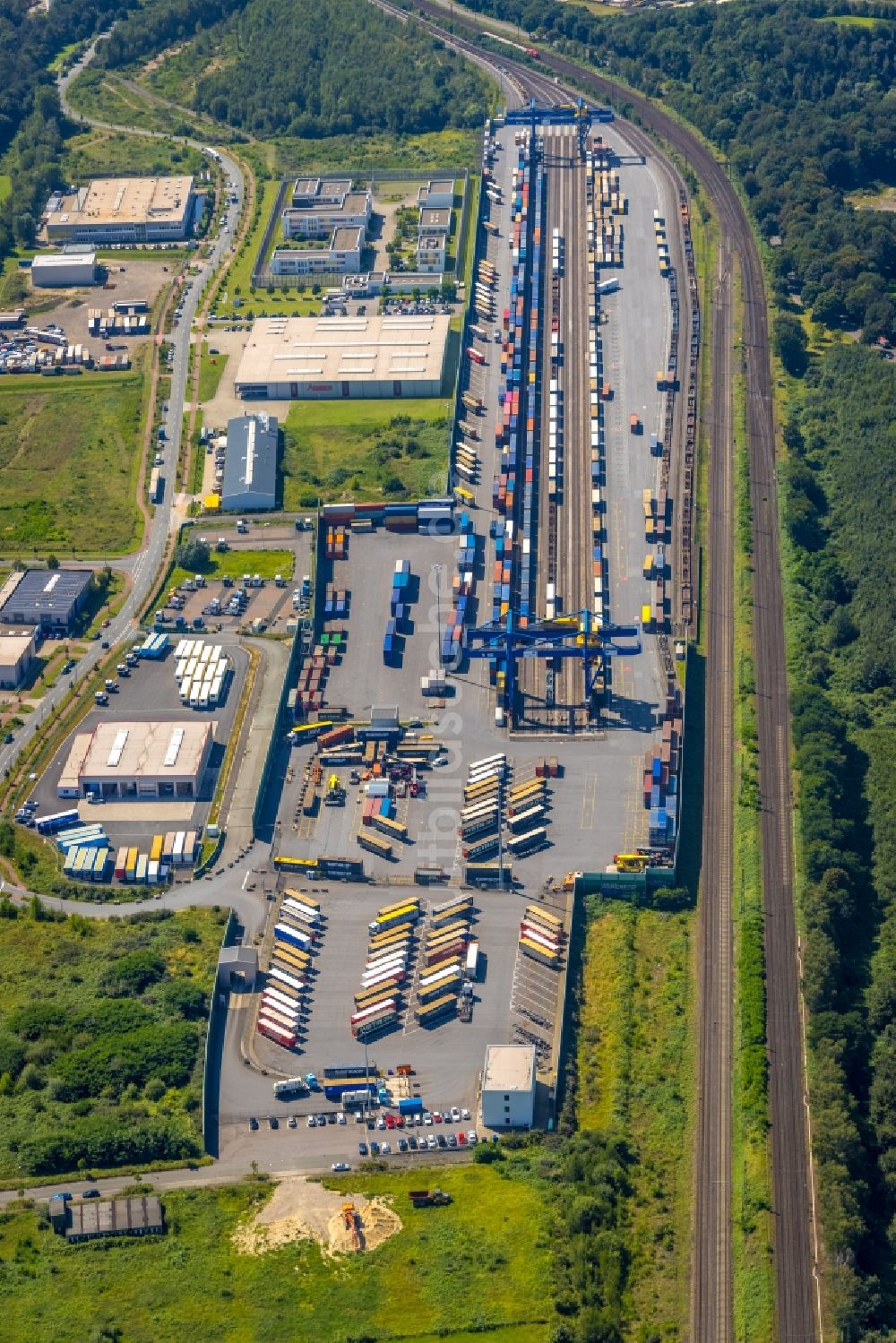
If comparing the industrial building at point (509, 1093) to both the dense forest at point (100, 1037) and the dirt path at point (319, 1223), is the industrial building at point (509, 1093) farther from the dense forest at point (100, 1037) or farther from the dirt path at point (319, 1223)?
the dense forest at point (100, 1037)

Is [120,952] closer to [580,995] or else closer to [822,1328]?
[580,995]

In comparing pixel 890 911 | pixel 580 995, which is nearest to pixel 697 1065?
pixel 580 995

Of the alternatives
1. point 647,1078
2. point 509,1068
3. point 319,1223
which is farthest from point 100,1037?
point 647,1078

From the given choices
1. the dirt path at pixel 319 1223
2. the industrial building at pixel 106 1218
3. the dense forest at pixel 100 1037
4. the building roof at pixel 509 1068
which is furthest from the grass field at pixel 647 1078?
the industrial building at pixel 106 1218

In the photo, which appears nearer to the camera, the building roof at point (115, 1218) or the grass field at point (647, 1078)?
the grass field at point (647, 1078)

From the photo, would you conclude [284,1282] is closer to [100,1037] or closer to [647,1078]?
[100,1037]

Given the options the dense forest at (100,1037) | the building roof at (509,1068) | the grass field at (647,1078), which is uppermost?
the building roof at (509,1068)

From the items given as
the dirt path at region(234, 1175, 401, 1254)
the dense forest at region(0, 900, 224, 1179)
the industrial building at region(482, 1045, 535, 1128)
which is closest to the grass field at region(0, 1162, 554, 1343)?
the dirt path at region(234, 1175, 401, 1254)
